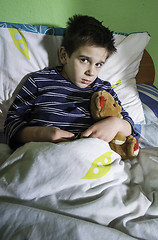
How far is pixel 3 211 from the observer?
0.40m

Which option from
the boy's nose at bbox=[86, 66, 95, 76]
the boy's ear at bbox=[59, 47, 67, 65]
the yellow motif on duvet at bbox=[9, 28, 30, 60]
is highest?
the yellow motif on duvet at bbox=[9, 28, 30, 60]

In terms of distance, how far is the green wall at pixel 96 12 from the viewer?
0.84 m

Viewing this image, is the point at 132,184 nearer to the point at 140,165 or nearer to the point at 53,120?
the point at 140,165

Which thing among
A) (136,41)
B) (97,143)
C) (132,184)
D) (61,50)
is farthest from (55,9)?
(132,184)

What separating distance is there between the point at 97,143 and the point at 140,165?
0.64 ft

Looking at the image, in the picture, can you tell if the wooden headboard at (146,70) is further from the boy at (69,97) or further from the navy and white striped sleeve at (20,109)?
the navy and white striped sleeve at (20,109)

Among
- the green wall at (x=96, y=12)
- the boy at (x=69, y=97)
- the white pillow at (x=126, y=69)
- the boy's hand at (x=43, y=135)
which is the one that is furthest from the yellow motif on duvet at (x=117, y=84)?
the boy's hand at (x=43, y=135)

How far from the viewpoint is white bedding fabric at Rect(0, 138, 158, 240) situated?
392 mm

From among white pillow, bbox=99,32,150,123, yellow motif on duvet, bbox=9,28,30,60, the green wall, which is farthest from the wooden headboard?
yellow motif on duvet, bbox=9,28,30,60

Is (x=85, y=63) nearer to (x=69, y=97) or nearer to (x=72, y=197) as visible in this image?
(x=69, y=97)

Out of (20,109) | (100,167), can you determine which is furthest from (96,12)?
(100,167)

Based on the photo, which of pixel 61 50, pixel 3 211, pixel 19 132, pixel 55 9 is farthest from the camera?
pixel 55 9

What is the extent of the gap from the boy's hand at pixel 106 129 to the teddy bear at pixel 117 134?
0.08 ft

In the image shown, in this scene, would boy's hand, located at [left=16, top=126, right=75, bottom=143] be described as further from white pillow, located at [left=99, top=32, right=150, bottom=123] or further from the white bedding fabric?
white pillow, located at [left=99, top=32, right=150, bottom=123]
